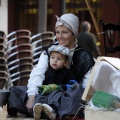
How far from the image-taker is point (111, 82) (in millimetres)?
5250

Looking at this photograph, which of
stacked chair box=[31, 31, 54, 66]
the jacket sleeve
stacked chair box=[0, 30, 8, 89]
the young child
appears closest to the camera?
the young child

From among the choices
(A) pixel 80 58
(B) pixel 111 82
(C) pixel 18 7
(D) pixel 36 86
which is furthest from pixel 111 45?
(C) pixel 18 7

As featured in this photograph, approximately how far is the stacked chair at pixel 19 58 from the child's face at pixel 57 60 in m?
4.14

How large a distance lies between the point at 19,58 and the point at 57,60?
4.31m

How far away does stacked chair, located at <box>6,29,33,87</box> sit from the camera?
34.1 ft

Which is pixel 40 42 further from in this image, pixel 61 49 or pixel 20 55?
pixel 61 49

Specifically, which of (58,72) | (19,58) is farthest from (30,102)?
(19,58)

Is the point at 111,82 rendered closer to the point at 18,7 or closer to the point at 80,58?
the point at 80,58

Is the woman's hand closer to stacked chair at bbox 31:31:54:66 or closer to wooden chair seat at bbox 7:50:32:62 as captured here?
wooden chair seat at bbox 7:50:32:62

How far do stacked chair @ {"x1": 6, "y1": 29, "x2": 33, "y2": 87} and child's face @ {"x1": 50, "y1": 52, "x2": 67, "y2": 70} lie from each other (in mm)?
4145

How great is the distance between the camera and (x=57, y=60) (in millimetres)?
6234

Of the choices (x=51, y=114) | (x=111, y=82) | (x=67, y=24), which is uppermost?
(x=67, y=24)

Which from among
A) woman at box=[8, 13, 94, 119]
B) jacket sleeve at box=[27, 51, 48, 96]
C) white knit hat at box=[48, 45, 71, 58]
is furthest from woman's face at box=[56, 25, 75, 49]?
jacket sleeve at box=[27, 51, 48, 96]

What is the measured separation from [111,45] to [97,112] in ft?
7.87
